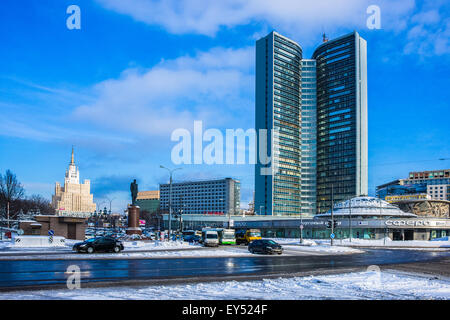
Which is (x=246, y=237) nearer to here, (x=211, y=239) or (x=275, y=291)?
(x=211, y=239)

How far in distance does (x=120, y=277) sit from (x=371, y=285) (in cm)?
1084

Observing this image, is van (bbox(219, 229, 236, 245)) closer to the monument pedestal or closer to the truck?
the truck

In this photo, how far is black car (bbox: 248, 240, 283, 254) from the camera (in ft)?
124

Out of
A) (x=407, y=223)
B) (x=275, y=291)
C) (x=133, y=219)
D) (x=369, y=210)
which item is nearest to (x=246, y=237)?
(x=133, y=219)

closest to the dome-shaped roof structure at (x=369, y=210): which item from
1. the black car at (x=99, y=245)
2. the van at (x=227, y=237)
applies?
the van at (x=227, y=237)

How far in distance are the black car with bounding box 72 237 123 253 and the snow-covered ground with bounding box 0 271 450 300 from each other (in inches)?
890

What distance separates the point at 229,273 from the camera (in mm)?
21141

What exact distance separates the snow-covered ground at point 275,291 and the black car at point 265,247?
2076 centimetres

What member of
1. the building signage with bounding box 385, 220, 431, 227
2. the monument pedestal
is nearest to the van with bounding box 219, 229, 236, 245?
the monument pedestal

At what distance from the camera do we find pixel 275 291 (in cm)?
1425

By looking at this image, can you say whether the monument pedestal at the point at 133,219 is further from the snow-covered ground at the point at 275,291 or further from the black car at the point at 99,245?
the snow-covered ground at the point at 275,291
